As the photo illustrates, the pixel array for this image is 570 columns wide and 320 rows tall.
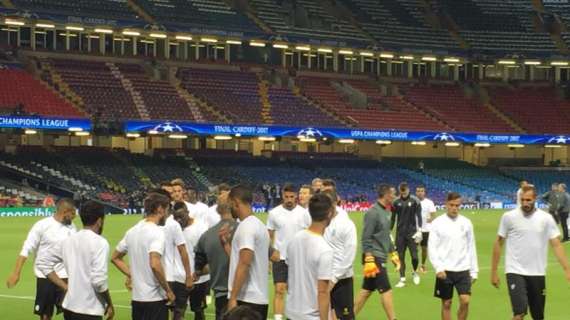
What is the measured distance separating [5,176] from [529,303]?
49.2 metres

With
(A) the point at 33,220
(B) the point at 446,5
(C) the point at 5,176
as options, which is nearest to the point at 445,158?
(B) the point at 446,5

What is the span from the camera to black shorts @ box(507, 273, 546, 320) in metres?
15.6

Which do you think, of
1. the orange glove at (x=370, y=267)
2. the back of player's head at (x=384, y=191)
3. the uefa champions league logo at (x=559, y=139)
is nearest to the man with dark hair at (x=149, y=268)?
the orange glove at (x=370, y=267)

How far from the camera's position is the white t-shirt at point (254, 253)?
11.9 meters

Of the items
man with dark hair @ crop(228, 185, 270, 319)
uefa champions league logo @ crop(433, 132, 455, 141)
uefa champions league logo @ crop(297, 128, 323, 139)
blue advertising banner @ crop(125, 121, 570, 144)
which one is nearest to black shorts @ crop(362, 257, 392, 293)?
man with dark hair @ crop(228, 185, 270, 319)

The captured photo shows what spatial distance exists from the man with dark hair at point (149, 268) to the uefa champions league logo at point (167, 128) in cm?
5470

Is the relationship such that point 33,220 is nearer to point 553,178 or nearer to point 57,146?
point 57,146

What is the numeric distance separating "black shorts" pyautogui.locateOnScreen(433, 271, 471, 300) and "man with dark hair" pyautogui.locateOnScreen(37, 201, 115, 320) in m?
6.44

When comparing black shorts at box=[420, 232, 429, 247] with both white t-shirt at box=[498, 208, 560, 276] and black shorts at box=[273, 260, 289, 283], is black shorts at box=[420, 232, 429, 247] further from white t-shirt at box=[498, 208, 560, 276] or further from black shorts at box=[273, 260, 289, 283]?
white t-shirt at box=[498, 208, 560, 276]

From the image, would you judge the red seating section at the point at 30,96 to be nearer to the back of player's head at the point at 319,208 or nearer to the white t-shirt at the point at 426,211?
the white t-shirt at the point at 426,211

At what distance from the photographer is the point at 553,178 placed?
8594cm

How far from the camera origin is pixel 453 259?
17.2 m

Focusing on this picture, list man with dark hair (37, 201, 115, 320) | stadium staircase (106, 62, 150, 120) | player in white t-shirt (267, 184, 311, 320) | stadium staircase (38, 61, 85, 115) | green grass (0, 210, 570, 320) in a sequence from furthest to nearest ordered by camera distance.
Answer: stadium staircase (106, 62, 150, 120) → stadium staircase (38, 61, 85, 115) → green grass (0, 210, 570, 320) → player in white t-shirt (267, 184, 311, 320) → man with dark hair (37, 201, 115, 320)

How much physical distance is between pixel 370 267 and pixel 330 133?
58.2m
